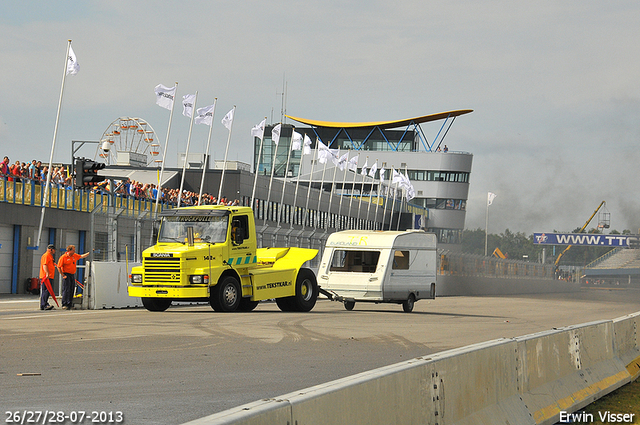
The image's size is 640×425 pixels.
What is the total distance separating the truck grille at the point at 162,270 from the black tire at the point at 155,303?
97 cm

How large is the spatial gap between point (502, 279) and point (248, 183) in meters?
20.7

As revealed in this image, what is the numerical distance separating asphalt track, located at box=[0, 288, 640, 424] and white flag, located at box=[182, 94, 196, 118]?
2129cm

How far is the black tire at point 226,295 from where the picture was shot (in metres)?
22.2

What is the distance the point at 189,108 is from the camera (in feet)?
142

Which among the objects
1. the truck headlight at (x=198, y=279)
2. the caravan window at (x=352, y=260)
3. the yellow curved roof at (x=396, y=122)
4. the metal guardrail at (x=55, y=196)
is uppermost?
the yellow curved roof at (x=396, y=122)

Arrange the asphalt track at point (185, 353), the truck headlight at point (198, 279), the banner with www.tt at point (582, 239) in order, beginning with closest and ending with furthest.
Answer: the asphalt track at point (185, 353) → the truck headlight at point (198, 279) → the banner with www.tt at point (582, 239)

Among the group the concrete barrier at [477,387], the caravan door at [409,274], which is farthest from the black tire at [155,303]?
the concrete barrier at [477,387]

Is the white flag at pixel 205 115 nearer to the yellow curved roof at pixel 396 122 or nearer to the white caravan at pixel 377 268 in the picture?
the white caravan at pixel 377 268

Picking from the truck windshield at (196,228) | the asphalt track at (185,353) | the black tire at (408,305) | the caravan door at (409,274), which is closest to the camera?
the asphalt track at (185,353)

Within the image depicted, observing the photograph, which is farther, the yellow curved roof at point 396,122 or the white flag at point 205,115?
the yellow curved roof at point 396,122

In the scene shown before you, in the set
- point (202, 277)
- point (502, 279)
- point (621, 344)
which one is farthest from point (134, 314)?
point (502, 279)

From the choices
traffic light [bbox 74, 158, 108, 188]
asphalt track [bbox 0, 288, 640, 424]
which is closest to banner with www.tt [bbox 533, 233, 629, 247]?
asphalt track [bbox 0, 288, 640, 424]

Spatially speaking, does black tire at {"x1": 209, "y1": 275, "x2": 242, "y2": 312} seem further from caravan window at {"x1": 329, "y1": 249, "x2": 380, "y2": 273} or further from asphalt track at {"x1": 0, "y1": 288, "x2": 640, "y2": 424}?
caravan window at {"x1": 329, "y1": 249, "x2": 380, "y2": 273}

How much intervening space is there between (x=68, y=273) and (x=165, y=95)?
17831mm
